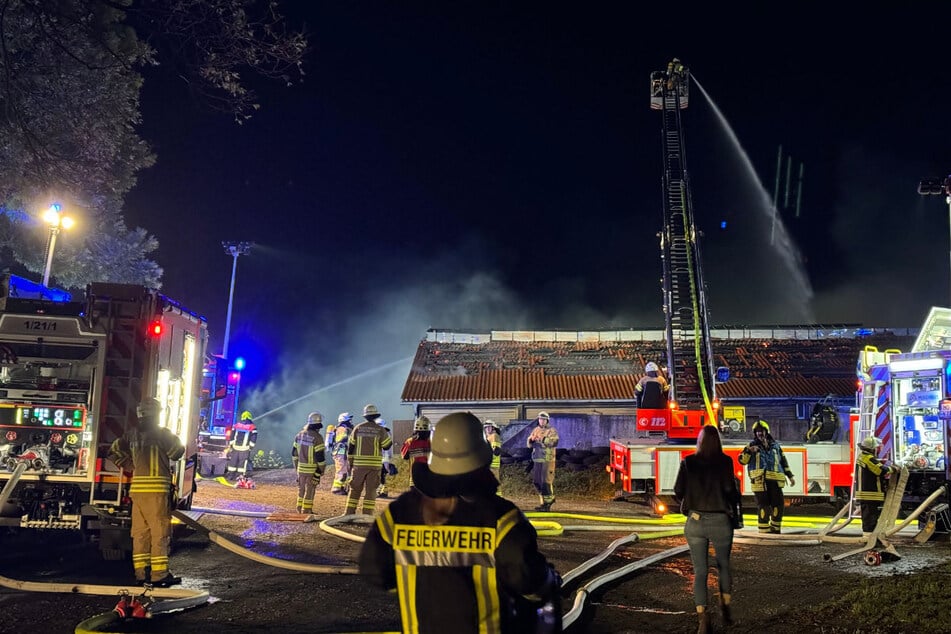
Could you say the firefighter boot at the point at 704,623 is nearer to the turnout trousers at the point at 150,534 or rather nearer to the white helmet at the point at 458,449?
the white helmet at the point at 458,449

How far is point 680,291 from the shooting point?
1534cm

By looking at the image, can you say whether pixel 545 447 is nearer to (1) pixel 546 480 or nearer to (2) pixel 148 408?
(1) pixel 546 480

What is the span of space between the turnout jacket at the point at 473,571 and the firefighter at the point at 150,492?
16.4 feet

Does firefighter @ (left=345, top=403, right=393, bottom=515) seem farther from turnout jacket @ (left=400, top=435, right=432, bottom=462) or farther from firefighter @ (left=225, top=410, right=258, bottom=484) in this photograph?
firefighter @ (left=225, top=410, right=258, bottom=484)

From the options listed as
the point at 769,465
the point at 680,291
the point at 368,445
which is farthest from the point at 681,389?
the point at 368,445

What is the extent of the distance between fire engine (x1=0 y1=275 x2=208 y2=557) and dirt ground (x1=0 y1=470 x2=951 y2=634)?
58cm

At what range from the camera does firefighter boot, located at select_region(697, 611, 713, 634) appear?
17.2 ft

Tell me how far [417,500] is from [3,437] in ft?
24.4

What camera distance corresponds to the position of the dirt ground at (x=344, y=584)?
550 cm

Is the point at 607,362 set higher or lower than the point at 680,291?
lower

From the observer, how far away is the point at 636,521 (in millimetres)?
11445

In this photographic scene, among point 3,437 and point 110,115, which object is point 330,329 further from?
point 3,437

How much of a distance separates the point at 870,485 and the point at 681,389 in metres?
4.73

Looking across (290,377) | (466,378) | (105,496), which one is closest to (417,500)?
(105,496)
